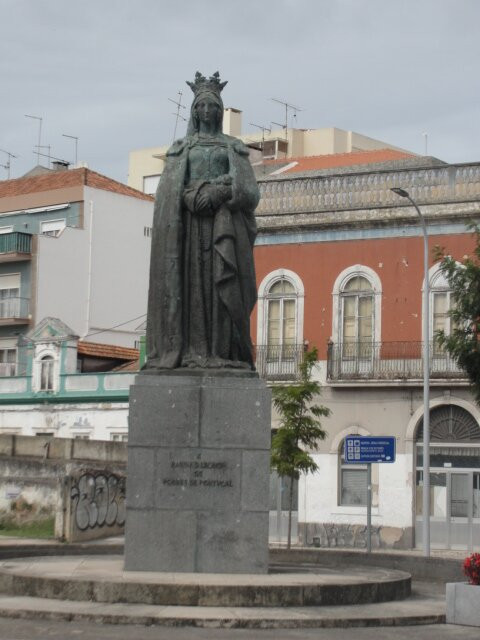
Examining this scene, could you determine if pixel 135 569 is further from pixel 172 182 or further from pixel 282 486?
pixel 282 486

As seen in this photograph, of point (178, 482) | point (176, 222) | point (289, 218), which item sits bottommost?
point (178, 482)

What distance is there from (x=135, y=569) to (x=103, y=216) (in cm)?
4030

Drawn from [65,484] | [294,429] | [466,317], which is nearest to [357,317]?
[65,484]

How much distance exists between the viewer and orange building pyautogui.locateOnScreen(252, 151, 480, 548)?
3850 cm

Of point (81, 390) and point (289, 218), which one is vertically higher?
point (289, 218)

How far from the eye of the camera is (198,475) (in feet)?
53.9

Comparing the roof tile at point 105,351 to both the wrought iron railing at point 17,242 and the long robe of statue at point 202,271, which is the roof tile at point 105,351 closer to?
the wrought iron railing at point 17,242

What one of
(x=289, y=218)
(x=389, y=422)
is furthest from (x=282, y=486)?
(x=289, y=218)

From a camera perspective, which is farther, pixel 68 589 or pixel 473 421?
pixel 473 421

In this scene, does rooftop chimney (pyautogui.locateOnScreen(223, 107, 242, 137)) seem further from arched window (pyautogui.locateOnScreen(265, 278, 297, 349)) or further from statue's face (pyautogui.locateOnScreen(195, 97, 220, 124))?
statue's face (pyautogui.locateOnScreen(195, 97, 220, 124))

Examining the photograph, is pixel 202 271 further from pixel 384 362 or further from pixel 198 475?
pixel 384 362

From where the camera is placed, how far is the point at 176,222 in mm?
17141

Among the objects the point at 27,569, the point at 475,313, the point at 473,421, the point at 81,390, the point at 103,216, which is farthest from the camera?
the point at 103,216

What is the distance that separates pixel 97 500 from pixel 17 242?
17.8 meters
